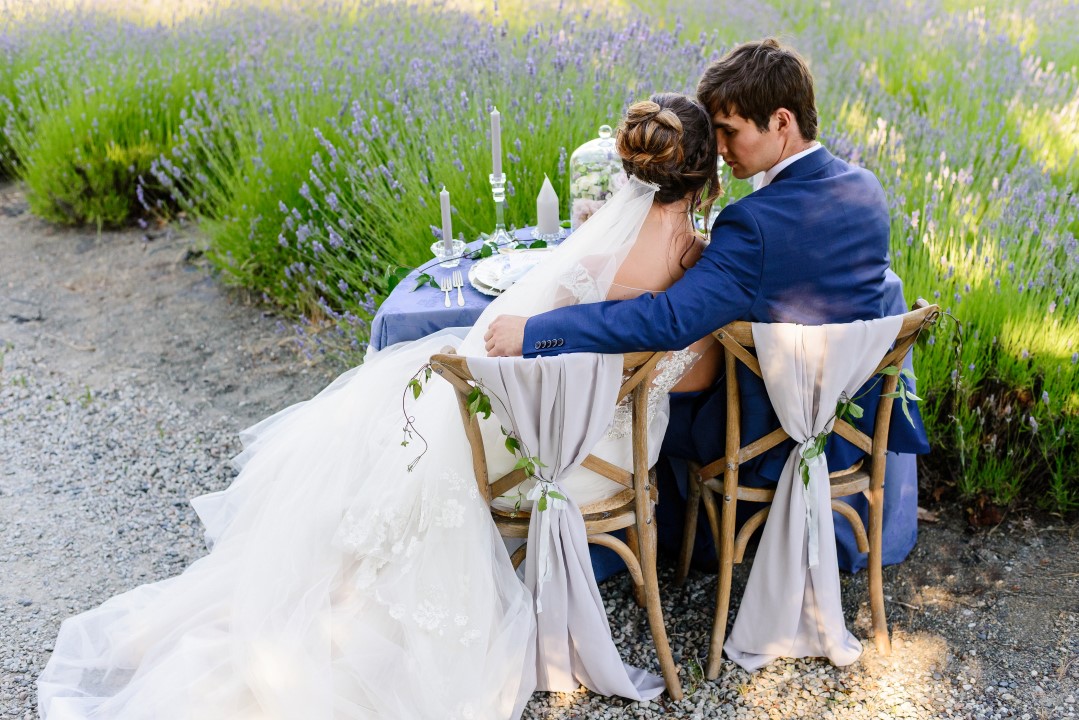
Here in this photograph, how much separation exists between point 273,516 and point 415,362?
20.2 inches

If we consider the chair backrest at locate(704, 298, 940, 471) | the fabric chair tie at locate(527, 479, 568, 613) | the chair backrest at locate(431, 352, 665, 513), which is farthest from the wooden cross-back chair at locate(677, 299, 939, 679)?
the fabric chair tie at locate(527, 479, 568, 613)

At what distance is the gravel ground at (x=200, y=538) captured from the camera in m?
2.24

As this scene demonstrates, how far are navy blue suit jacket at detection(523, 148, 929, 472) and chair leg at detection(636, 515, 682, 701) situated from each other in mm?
524

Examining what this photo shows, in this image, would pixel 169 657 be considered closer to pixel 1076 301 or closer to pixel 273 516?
pixel 273 516

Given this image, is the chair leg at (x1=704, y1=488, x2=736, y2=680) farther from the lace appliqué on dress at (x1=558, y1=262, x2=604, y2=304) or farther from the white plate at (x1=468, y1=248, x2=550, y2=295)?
the white plate at (x1=468, y1=248, x2=550, y2=295)

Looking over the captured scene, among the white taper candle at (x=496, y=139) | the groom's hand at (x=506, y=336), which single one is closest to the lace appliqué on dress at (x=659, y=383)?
the groom's hand at (x=506, y=336)

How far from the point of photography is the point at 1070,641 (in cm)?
235

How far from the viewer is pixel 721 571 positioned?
89.2 inches

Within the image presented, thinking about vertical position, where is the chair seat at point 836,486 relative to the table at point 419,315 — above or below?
below

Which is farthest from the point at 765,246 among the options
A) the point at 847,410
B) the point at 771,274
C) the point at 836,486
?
the point at 836,486

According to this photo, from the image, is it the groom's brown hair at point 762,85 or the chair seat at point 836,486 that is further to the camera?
the chair seat at point 836,486

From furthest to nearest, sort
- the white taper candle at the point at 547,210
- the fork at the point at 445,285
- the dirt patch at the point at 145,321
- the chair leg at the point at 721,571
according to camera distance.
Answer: the dirt patch at the point at 145,321 → the white taper candle at the point at 547,210 → the fork at the point at 445,285 → the chair leg at the point at 721,571

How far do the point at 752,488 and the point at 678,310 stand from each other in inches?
24.2

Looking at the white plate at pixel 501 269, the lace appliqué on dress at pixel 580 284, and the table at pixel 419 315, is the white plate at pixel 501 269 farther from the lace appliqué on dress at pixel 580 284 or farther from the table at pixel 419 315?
the lace appliqué on dress at pixel 580 284
